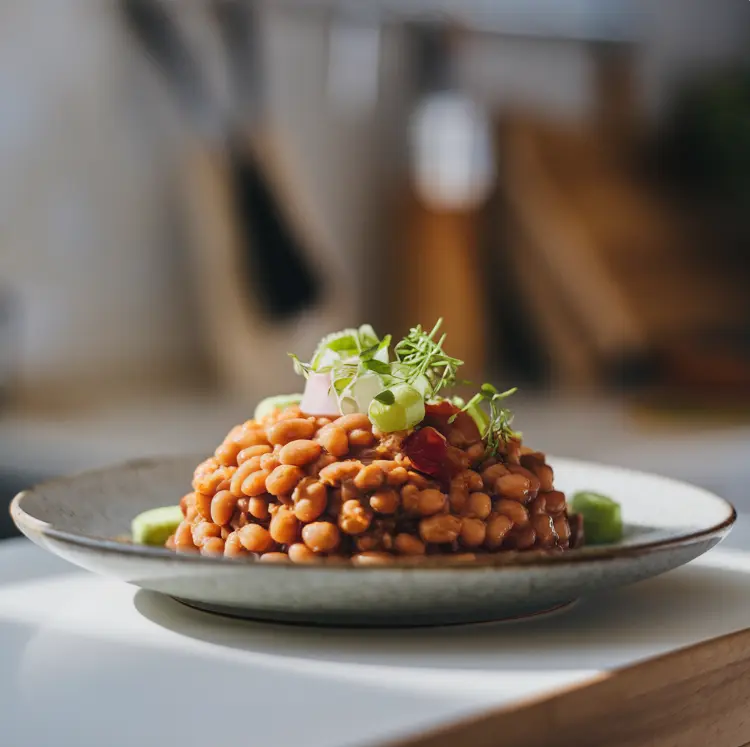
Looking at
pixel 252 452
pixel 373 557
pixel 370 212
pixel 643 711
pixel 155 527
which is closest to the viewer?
pixel 643 711

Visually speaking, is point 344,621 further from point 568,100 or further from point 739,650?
point 568,100

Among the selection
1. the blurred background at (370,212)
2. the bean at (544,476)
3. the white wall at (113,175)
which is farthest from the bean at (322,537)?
the white wall at (113,175)

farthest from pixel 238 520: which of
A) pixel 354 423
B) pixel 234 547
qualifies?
pixel 354 423

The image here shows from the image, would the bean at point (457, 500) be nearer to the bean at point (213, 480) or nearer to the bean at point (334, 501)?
the bean at point (334, 501)

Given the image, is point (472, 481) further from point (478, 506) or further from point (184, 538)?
point (184, 538)

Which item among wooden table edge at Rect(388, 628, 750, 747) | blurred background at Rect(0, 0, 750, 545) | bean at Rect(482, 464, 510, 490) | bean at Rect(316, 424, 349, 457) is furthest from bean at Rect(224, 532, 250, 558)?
blurred background at Rect(0, 0, 750, 545)

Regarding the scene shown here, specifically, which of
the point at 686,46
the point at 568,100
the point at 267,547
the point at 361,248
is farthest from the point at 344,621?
the point at 686,46
